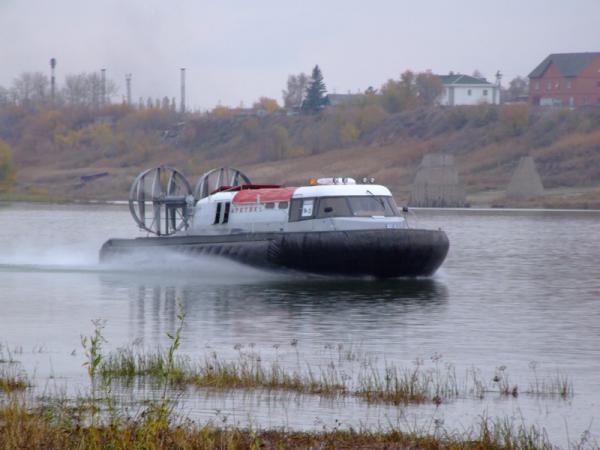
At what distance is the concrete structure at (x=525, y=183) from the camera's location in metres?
84.8

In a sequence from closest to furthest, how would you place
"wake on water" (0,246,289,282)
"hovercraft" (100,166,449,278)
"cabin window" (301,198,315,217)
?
"hovercraft" (100,166,449,278), "cabin window" (301,198,315,217), "wake on water" (0,246,289,282)

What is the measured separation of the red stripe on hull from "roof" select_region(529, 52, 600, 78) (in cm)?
10827

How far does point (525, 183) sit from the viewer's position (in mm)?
85312

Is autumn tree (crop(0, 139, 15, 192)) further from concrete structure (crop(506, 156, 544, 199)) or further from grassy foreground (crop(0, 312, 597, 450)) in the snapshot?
grassy foreground (crop(0, 312, 597, 450))

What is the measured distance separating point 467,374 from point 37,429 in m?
6.47

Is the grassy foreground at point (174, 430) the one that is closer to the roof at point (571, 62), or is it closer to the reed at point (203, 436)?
the reed at point (203, 436)

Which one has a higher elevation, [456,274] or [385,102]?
[385,102]

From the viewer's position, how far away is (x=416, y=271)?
92.1 ft

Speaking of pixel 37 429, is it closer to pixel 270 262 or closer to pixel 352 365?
pixel 352 365

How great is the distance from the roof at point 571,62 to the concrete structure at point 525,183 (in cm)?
Answer: 4968

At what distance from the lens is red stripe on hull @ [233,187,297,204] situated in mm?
27891

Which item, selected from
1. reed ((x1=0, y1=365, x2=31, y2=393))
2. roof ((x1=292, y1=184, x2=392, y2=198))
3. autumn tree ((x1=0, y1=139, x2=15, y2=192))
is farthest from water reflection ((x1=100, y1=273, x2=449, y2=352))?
autumn tree ((x1=0, y1=139, x2=15, y2=192))

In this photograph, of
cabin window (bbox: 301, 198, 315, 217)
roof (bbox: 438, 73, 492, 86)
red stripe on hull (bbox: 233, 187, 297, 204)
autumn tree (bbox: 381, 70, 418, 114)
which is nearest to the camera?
cabin window (bbox: 301, 198, 315, 217)

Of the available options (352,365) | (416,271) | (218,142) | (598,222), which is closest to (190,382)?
(352,365)
